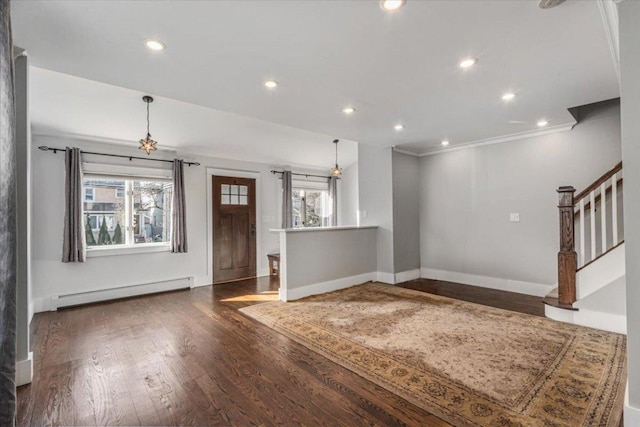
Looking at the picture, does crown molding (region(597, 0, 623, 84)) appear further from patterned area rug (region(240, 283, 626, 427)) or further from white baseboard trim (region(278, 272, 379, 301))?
white baseboard trim (region(278, 272, 379, 301))

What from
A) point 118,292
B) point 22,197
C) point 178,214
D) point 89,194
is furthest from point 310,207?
point 22,197

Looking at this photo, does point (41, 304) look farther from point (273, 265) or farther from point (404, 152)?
point (404, 152)

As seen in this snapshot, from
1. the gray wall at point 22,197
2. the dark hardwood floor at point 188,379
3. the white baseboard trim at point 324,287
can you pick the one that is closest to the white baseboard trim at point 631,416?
the dark hardwood floor at point 188,379

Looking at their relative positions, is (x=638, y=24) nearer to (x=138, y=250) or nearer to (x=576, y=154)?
(x=576, y=154)

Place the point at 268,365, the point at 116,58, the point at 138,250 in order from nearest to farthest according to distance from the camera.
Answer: the point at 116,58, the point at 268,365, the point at 138,250

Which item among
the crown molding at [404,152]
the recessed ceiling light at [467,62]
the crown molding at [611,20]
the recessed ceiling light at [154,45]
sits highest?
the recessed ceiling light at [467,62]

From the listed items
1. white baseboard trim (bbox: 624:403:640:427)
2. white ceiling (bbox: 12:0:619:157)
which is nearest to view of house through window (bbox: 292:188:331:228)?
white ceiling (bbox: 12:0:619:157)

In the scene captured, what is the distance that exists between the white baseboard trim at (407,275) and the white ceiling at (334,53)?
2831mm

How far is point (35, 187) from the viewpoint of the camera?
3.94 meters

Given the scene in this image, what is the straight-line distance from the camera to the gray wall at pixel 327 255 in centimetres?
429

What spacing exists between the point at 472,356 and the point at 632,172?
171 centimetres

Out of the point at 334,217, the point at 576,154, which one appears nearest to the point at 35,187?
the point at 334,217

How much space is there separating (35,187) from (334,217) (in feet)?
18.1

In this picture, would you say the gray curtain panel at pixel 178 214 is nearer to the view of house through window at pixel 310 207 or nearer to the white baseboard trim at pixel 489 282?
the view of house through window at pixel 310 207
